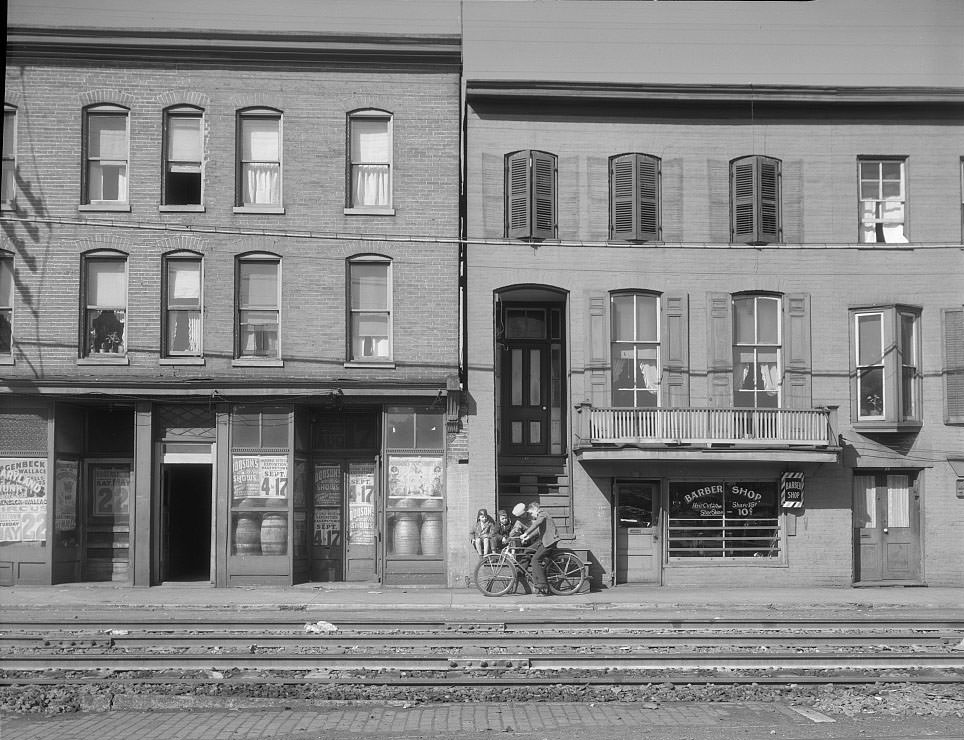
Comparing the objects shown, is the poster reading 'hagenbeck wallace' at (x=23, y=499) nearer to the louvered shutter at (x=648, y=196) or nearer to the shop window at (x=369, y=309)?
the shop window at (x=369, y=309)

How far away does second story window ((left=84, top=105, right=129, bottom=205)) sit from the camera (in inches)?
811

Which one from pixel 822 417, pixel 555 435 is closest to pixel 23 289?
pixel 555 435

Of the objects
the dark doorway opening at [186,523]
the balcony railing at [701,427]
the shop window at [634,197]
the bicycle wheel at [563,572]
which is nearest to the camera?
the bicycle wheel at [563,572]

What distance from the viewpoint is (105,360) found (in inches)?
792

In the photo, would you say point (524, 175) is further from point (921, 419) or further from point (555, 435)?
point (921, 419)

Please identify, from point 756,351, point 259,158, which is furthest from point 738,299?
point 259,158

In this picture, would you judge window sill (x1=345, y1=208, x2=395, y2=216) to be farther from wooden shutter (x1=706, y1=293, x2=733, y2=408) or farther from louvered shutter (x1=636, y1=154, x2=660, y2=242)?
wooden shutter (x1=706, y1=293, x2=733, y2=408)

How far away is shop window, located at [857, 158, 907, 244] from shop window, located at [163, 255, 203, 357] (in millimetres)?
13746

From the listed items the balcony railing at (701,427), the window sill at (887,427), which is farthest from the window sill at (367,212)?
the window sill at (887,427)

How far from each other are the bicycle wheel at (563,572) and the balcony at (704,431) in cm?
215

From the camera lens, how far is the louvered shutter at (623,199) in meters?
21.0

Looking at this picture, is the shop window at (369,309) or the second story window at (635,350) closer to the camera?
the shop window at (369,309)

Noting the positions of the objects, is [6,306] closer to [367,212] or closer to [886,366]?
[367,212]

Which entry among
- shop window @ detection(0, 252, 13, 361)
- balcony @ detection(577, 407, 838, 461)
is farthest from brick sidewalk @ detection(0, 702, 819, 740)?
shop window @ detection(0, 252, 13, 361)
